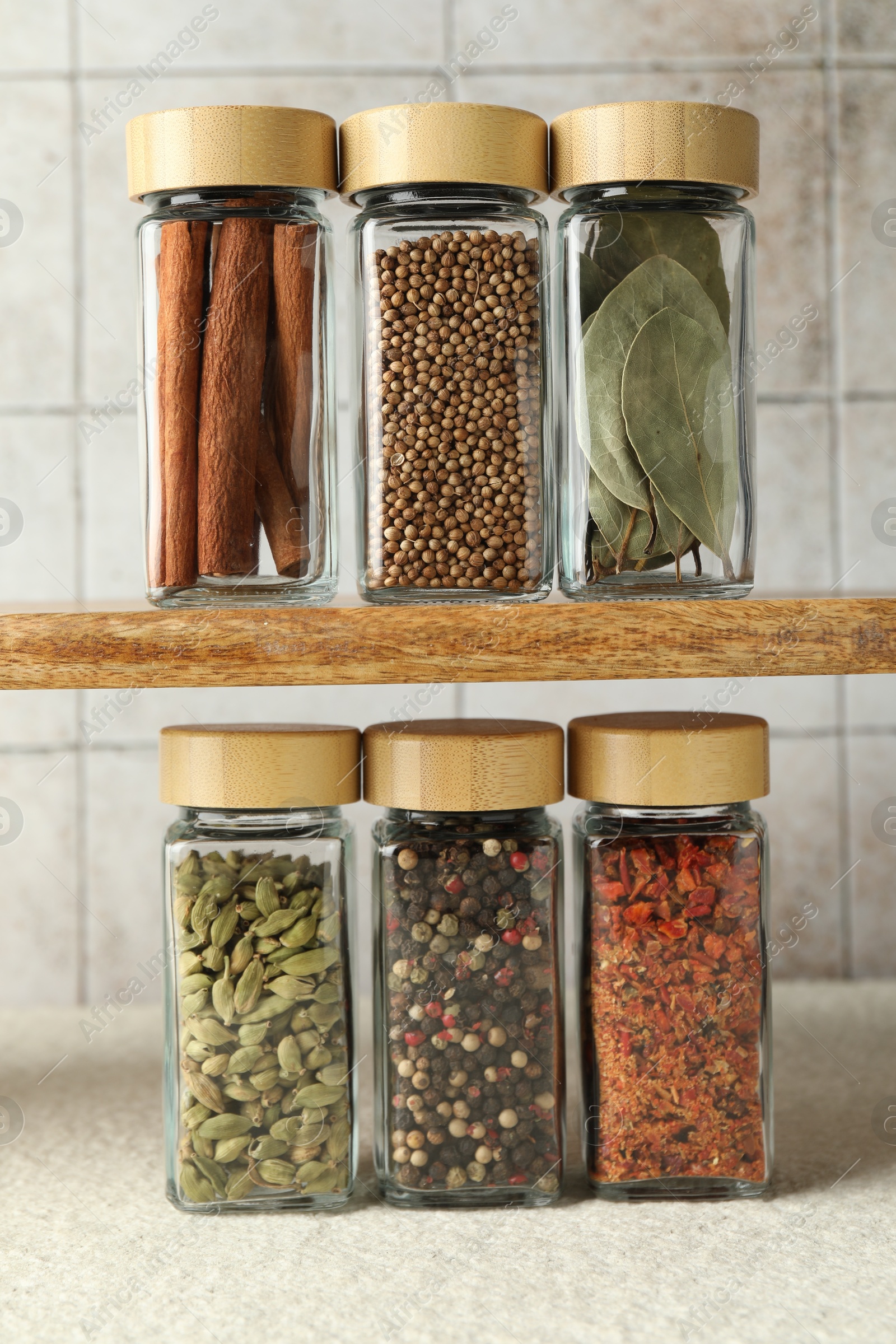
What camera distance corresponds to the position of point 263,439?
55 cm

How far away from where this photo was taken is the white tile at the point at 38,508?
88 cm

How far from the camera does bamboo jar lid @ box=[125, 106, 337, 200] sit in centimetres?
54

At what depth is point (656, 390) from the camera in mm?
547

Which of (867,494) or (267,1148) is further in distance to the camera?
(867,494)

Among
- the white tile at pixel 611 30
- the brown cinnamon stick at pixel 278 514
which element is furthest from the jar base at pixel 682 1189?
the white tile at pixel 611 30

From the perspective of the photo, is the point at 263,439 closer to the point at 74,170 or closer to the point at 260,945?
the point at 260,945

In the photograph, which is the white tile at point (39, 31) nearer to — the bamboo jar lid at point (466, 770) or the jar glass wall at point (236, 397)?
the jar glass wall at point (236, 397)

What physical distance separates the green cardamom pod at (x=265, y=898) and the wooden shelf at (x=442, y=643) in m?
0.09

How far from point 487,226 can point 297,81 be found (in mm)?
403

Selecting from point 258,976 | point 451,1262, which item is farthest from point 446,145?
point 451,1262

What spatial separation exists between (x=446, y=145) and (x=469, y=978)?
1.22ft

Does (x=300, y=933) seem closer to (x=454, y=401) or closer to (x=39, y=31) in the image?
(x=454, y=401)

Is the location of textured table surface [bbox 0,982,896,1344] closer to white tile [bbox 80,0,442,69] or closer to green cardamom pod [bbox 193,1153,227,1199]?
green cardamom pod [bbox 193,1153,227,1199]

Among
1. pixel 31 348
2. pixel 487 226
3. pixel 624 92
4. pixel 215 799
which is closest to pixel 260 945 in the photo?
pixel 215 799
